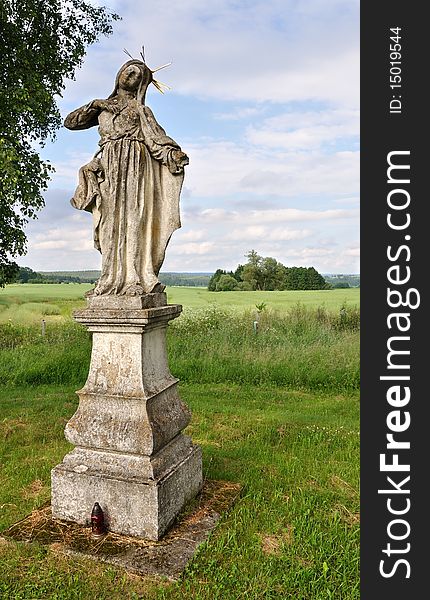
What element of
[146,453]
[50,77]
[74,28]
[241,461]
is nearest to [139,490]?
[146,453]

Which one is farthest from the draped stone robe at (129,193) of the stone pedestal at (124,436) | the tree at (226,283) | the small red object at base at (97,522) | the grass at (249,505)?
the tree at (226,283)

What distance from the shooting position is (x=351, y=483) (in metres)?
4.76

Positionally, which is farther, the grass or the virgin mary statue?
the virgin mary statue

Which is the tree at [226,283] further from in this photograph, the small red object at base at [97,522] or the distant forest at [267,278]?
the small red object at base at [97,522]

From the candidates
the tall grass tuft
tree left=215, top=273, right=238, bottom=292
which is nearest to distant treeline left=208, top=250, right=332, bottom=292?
tree left=215, top=273, right=238, bottom=292

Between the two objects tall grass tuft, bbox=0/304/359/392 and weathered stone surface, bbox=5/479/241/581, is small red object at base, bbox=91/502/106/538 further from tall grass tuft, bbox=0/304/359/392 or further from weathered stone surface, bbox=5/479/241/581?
tall grass tuft, bbox=0/304/359/392

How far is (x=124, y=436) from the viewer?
12.4 feet

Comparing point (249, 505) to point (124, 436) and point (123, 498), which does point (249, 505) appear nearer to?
point (123, 498)

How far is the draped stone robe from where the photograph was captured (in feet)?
12.9

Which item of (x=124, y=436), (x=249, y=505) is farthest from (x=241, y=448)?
(x=124, y=436)

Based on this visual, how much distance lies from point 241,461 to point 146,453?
1.91m

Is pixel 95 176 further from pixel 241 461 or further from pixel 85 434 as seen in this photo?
pixel 241 461

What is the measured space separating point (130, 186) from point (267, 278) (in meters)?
21.5

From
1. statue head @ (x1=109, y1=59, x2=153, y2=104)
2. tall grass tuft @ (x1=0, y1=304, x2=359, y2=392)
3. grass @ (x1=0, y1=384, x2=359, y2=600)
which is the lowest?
grass @ (x1=0, y1=384, x2=359, y2=600)
